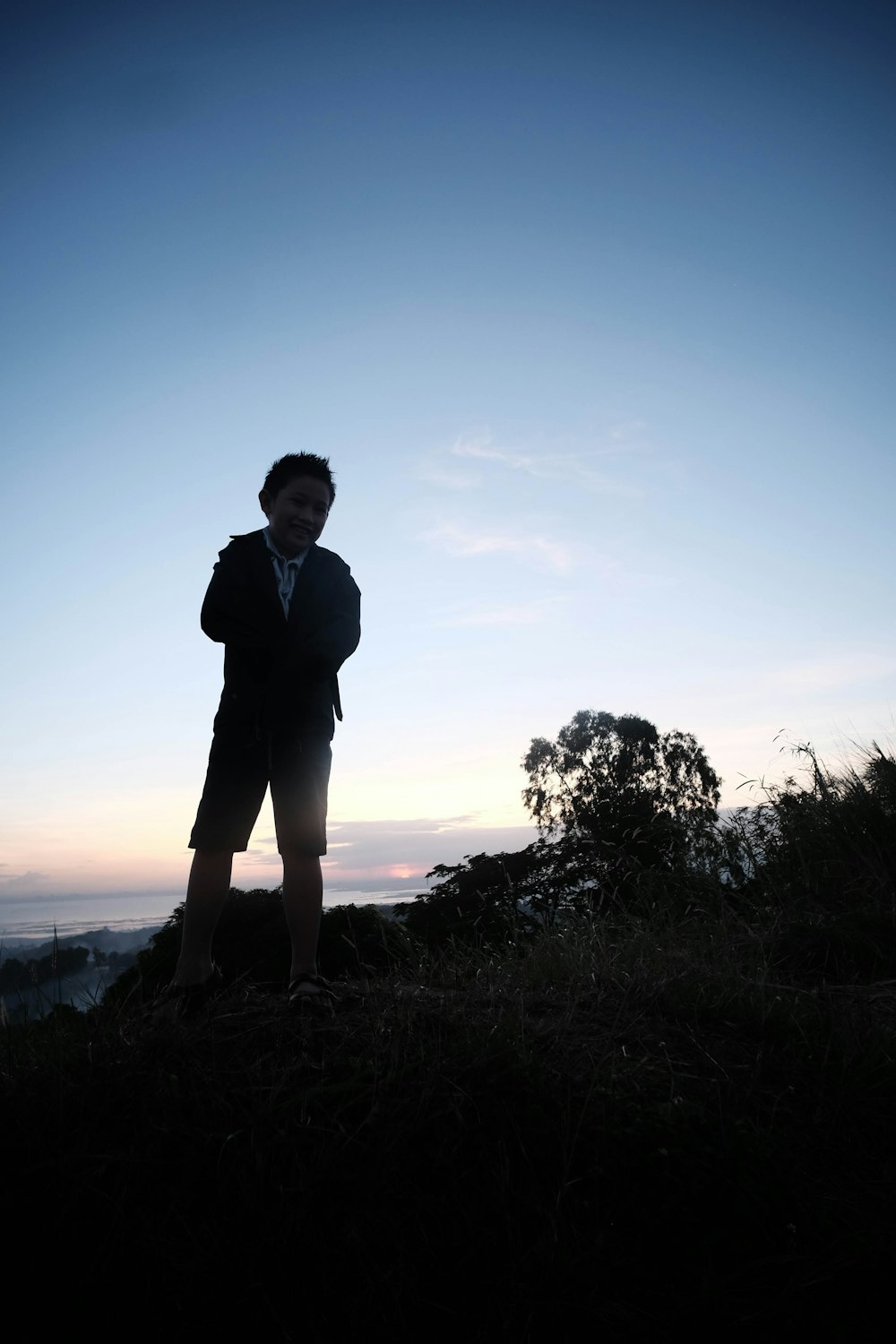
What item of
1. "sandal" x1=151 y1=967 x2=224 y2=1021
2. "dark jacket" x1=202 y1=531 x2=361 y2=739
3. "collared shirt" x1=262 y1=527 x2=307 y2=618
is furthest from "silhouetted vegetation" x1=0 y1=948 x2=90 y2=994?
"collared shirt" x1=262 y1=527 x2=307 y2=618

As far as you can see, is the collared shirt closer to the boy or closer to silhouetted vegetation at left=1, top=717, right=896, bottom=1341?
the boy

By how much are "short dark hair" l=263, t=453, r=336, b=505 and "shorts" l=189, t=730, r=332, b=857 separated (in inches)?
46.7

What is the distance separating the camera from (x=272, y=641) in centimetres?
316

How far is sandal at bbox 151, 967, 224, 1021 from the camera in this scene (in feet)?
8.11

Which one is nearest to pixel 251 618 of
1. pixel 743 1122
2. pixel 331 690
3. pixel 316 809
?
pixel 331 690

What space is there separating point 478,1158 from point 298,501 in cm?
261

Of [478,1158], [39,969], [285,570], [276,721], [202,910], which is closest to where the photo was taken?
[478,1158]

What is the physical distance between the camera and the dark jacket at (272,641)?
307cm

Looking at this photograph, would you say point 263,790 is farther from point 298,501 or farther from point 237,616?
point 298,501

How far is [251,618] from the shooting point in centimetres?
316

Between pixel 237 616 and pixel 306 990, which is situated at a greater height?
pixel 237 616

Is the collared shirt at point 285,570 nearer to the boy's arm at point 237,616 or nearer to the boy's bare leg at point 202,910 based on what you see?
the boy's arm at point 237,616

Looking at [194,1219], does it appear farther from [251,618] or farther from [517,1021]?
[251,618]

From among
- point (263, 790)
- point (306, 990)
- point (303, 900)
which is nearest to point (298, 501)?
point (263, 790)
